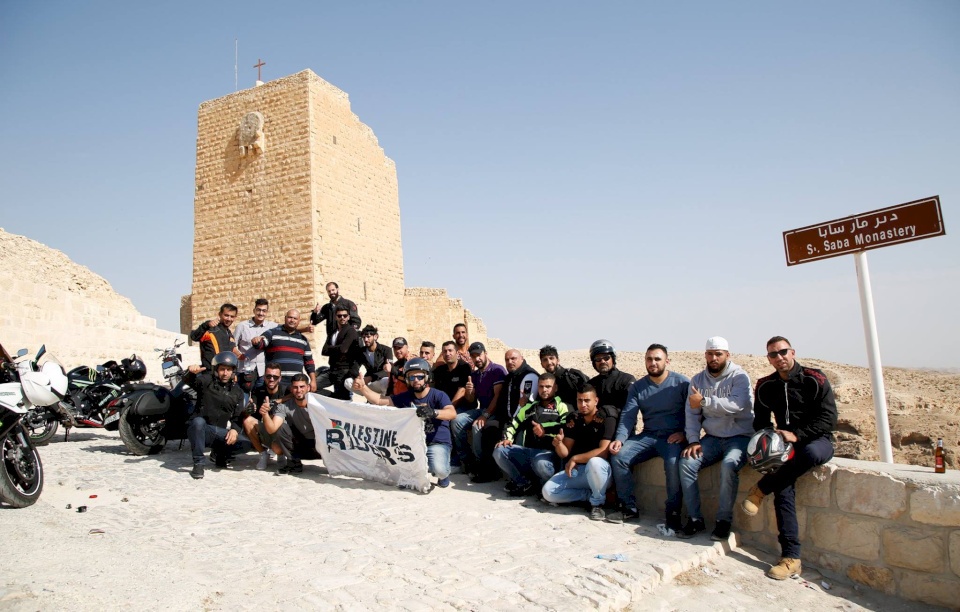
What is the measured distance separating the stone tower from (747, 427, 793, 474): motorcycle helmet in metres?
→ 12.0

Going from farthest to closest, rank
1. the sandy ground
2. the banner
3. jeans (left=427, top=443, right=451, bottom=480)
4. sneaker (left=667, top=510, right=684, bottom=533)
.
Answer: jeans (left=427, top=443, right=451, bottom=480)
the banner
sneaker (left=667, top=510, right=684, bottom=533)
the sandy ground

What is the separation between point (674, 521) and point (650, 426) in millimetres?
790

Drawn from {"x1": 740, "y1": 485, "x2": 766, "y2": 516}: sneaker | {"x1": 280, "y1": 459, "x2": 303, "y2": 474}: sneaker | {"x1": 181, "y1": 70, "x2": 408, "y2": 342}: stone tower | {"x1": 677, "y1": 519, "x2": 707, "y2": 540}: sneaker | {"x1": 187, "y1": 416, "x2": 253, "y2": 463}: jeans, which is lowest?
→ {"x1": 677, "y1": 519, "x2": 707, "y2": 540}: sneaker

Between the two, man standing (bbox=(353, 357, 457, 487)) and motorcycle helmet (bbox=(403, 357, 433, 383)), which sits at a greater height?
motorcycle helmet (bbox=(403, 357, 433, 383))

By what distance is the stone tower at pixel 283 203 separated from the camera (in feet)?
51.6

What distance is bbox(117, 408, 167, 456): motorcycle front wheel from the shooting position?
6.62 meters

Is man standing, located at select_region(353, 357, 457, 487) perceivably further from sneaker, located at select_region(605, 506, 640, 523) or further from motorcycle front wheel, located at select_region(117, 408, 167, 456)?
motorcycle front wheel, located at select_region(117, 408, 167, 456)

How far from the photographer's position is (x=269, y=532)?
4340 millimetres

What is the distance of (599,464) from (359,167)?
47.1 ft

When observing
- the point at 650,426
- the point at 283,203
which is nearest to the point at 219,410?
the point at 650,426

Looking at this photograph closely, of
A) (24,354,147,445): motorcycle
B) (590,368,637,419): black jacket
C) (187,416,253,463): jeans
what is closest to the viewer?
(590,368,637,419): black jacket

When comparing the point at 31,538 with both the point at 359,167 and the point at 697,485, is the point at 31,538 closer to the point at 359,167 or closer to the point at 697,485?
the point at 697,485

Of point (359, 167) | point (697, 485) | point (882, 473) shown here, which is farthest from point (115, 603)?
point (359, 167)

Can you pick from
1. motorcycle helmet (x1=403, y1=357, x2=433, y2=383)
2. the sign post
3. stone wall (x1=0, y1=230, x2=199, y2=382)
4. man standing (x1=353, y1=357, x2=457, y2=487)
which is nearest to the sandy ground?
man standing (x1=353, y1=357, x2=457, y2=487)
